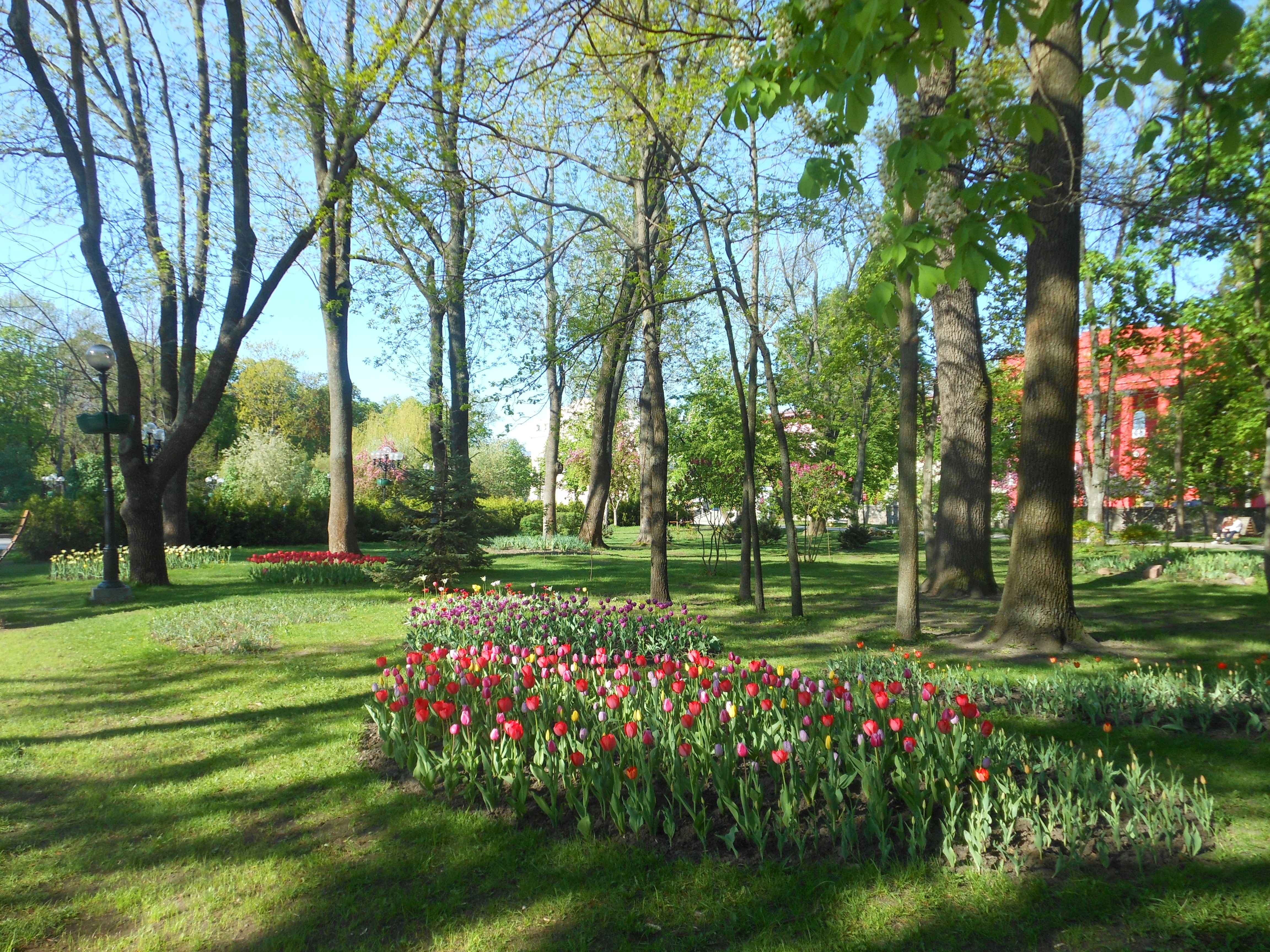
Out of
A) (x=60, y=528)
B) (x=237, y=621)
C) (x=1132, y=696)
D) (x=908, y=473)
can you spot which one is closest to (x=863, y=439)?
(x=908, y=473)

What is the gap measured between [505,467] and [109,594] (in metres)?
40.7

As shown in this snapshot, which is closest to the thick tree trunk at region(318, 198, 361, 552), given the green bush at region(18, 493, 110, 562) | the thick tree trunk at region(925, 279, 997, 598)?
the green bush at region(18, 493, 110, 562)

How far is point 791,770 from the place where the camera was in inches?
123

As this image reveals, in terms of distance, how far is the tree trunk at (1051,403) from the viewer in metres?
6.43

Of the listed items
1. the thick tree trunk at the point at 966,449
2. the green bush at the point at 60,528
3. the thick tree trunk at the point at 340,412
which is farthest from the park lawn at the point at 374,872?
the green bush at the point at 60,528

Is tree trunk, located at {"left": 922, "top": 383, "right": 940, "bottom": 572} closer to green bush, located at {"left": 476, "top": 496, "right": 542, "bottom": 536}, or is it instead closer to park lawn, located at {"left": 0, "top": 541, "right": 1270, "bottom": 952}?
park lawn, located at {"left": 0, "top": 541, "right": 1270, "bottom": 952}

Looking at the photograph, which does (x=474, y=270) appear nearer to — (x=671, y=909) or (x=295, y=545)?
(x=671, y=909)

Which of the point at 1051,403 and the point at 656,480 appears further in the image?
the point at 656,480

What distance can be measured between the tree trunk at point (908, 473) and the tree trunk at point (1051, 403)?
33.6 inches

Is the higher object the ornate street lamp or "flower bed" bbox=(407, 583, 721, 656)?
the ornate street lamp

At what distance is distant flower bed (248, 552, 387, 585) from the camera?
13.0m

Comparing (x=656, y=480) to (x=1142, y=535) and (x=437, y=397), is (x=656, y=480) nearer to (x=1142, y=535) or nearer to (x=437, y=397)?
(x=437, y=397)

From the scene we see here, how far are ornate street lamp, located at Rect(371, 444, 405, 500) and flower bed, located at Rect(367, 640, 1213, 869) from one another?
88.7 ft

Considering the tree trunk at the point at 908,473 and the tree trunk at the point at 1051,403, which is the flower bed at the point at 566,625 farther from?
the tree trunk at the point at 1051,403
